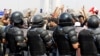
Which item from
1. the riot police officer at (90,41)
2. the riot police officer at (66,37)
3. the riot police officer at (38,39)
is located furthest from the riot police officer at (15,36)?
the riot police officer at (90,41)

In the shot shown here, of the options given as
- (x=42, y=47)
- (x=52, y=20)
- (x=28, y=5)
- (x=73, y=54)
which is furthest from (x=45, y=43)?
(x=28, y=5)

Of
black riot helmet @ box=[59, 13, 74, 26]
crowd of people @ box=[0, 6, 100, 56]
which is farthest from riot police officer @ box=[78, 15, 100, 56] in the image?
black riot helmet @ box=[59, 13, 74, 26]

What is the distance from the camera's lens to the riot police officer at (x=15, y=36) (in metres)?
9.37

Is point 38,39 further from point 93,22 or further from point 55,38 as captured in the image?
point 93,22

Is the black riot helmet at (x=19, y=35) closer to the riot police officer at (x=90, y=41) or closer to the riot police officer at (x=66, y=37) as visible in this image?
the riot police officer at (x=66, y=37)

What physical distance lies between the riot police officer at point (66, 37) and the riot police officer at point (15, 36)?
0.87 m

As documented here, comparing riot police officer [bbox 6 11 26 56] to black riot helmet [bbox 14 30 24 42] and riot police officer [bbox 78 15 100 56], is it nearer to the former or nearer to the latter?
black riot helmet [bbox 14 30 24 42]

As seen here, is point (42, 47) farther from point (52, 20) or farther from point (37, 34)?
point (52, 20)

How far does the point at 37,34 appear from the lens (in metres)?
8.98

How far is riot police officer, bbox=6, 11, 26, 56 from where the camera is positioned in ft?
30.7

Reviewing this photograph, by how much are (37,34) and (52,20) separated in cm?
150

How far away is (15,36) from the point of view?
30.9ft

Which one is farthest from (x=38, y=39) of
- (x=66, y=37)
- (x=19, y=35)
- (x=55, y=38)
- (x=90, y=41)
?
(x=90, y=41)

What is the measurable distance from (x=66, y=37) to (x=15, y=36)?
1372mm
